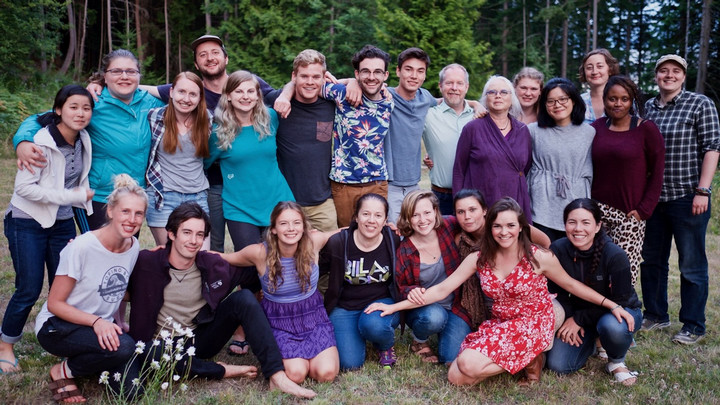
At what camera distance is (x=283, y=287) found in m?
4.10

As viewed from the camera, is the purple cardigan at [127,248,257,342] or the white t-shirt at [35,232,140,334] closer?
the white t-shirt at [35,232,140,334]

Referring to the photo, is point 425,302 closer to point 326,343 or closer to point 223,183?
point 326,343

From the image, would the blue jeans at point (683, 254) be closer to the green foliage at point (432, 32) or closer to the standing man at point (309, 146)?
the standing man at point (309, 146)

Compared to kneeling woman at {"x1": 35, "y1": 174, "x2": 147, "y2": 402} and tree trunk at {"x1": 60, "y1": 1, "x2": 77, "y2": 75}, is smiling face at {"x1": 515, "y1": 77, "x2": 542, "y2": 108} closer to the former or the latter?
kneeling woman at {"x1": 35, "y1": 174, "x2": 147, "y2": 402}

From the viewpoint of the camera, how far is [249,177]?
4438mm

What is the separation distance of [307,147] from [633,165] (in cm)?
263

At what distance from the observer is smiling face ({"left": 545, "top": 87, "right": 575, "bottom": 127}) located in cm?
453

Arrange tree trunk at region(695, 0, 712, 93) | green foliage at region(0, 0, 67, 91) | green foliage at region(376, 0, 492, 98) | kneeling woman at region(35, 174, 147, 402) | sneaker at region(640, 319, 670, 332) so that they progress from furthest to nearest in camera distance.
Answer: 1. green foliage at region(376, 0, 492, 98)
2. tree trunk at region(695, 0, 712, 93)
3. green foliage at region(0, 0, 67, 91)
4. sneaker at region(640, 319, 670, 332)
5. kneeling woman at region(35, 174, 147, 402)

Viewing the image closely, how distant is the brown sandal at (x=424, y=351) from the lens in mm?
4341

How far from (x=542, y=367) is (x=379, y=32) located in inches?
746

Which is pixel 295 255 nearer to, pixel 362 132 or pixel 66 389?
pixel 362 132

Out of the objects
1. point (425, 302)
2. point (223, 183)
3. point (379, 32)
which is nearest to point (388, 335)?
point (425, 302)

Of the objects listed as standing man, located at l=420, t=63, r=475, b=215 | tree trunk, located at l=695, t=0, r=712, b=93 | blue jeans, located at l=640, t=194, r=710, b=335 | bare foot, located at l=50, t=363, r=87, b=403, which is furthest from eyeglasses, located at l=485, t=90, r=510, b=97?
tree trunk, located at l=695, t=0, r=712, b=93

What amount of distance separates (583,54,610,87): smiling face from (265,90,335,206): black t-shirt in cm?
235
